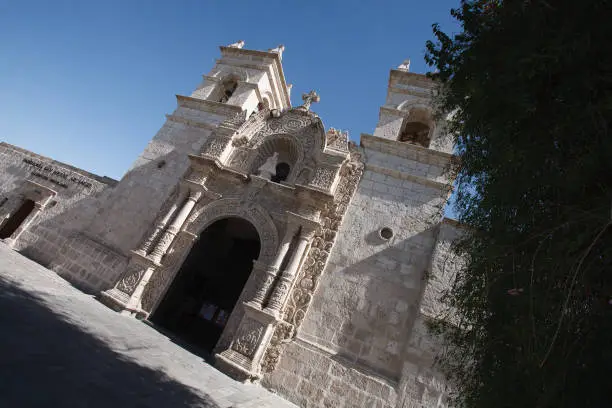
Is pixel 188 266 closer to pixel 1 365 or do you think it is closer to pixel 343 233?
pixel 343 233

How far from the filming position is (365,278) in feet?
24.6

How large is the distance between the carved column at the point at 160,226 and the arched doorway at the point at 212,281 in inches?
57.5

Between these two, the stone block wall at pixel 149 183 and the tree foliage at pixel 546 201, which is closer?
the tree foliage at pixel 546 201

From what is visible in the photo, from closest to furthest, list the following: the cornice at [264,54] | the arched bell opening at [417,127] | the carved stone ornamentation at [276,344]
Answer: the carved stone ornamentation at [276,344] < the arched bell opening at [417,127] < the cornice at [264,54]

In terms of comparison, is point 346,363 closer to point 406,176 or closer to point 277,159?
point 406,176

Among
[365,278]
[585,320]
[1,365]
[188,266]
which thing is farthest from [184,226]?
[585,320]

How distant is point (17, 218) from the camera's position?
1127cm

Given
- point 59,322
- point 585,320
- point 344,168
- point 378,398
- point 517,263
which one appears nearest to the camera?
point 585,320

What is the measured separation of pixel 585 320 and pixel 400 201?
605 cm

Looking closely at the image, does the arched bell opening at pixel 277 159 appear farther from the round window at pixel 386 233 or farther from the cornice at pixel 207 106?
the round window at pixel 386 233

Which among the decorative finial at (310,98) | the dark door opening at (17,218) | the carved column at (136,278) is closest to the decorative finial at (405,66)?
the decorative finial at (310,98)

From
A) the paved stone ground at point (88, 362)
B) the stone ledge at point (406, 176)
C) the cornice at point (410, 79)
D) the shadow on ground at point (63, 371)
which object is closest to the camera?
the shadow on ground at point (63, 371)

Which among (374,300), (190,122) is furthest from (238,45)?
(374,300)

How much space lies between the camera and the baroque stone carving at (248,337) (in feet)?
21.8
